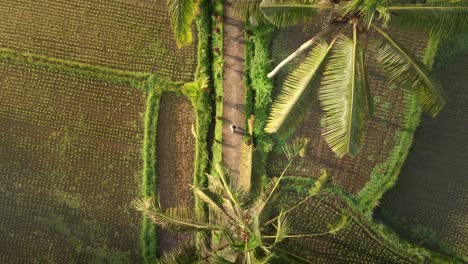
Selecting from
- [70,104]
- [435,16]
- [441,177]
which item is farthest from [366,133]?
[70,104]

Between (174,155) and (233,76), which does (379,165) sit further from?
(174,155)

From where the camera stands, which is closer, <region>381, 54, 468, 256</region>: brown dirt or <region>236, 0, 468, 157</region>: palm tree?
<region>236, 0, 468, 157</region>: palm tree

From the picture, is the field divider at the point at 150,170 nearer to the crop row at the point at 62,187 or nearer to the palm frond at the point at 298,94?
the crop row at the point at 62,187

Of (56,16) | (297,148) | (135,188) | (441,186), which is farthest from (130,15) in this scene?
(441,186)

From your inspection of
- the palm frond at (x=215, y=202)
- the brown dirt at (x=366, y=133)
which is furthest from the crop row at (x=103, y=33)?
the palm frond at (x=215, y=202)

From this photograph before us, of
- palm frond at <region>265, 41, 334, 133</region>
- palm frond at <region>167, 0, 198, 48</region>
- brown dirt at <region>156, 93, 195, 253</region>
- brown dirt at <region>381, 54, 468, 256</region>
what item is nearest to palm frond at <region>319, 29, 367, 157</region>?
palm frond at <region>265, 41, 334, 133</region>

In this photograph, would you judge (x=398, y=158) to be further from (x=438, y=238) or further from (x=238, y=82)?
(x=238, y=82)

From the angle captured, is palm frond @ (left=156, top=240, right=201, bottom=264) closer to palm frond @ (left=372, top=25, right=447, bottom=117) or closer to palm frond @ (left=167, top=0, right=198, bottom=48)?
palm frond @ (left=167, top=0, right=198, bottom=48)
